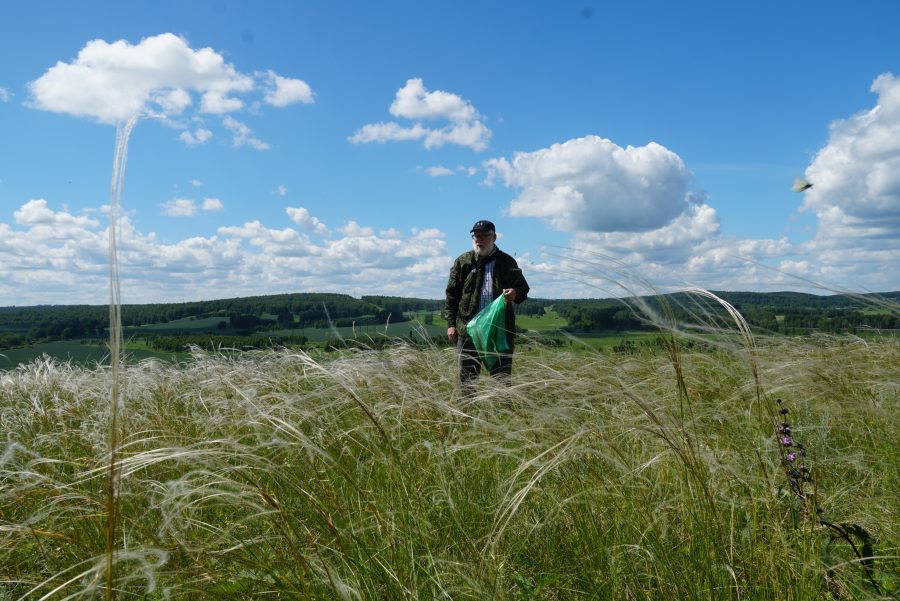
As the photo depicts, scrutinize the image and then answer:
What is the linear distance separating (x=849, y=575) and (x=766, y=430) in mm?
1693

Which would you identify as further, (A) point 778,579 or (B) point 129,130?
(A) point 778,579

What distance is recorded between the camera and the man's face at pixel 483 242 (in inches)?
214

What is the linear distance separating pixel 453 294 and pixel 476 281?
0.39 metres

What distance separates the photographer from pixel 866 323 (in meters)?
6.65

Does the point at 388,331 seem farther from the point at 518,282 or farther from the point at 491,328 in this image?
the point at 518,282

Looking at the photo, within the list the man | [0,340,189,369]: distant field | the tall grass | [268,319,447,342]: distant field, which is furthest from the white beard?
[0,340,189,369]: distant field

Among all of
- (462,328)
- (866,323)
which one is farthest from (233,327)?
(866,323)

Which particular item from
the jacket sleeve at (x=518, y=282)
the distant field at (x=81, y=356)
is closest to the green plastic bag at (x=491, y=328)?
the jacket sleeve at (x=518, y=282)

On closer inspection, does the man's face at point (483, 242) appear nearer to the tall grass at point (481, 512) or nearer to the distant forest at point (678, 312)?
the distant forest at point (678, 312)

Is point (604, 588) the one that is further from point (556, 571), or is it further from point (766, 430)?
point (766, 430)

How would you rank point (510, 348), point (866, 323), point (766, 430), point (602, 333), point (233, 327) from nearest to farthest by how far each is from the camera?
point (602, 333) < point (766, 430) < point (510, 348) < point (866, 323) < point (233, 327)

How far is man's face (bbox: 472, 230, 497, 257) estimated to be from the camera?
214 inches

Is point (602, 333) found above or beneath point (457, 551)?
above

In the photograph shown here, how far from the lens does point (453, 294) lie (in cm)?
586
